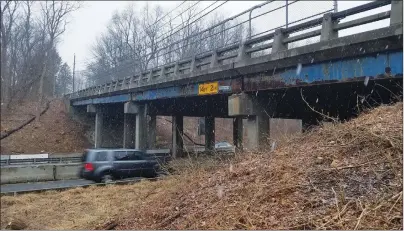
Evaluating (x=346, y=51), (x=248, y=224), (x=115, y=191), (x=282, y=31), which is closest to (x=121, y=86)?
(x=115, y=191)

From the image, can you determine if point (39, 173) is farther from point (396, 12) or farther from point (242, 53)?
point (396, 12)

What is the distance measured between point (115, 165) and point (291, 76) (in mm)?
8595

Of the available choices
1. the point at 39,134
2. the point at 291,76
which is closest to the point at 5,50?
the point at 39,134

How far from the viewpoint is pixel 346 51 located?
1009 centimetres

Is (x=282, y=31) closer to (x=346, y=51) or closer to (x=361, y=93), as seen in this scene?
(x=346, y=51)

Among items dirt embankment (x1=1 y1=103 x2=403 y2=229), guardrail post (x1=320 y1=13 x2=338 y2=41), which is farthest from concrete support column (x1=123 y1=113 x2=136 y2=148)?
guardrail post (x1=320 y1=13 x2=338 y2=41)

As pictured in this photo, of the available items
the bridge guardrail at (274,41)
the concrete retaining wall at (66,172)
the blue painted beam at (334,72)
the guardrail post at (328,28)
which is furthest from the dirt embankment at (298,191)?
the concrete retaining wall at (66,172)

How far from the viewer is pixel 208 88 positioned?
1659cm

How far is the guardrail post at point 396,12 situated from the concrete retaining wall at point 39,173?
11836 mm

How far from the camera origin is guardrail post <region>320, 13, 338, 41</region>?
1023 centimetres

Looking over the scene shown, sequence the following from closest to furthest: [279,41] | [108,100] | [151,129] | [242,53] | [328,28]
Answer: [328,28] → [279,41] → [242,53] → [151,129] → [108,100]

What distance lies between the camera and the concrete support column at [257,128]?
14326mm

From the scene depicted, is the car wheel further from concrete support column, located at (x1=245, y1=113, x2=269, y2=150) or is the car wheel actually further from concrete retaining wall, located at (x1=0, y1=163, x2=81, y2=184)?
concrete support column, located at (x1=245, y1=113, x2=269, y2=150)

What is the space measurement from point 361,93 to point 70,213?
9.76 metres
